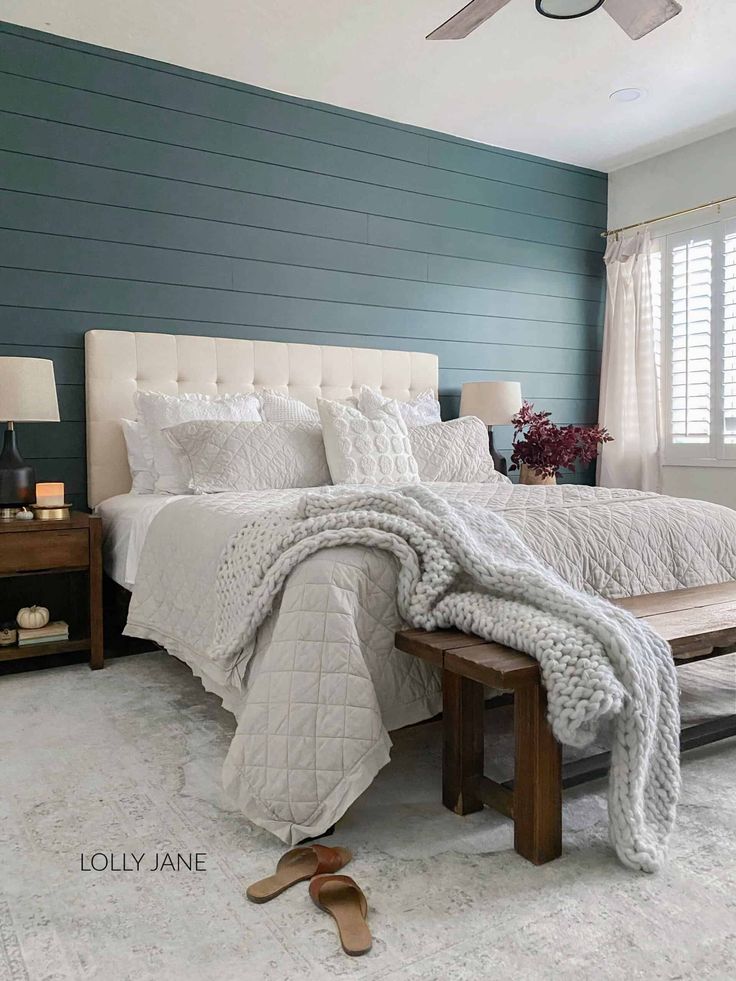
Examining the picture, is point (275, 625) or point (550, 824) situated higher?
point (275, 625)

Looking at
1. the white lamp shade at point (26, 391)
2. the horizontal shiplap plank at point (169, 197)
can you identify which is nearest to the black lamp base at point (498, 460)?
the horizontal shiplap plank at point (169, 197)

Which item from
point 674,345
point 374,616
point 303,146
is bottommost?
point 374,616

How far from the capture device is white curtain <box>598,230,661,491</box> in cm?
492

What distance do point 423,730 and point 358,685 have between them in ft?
2.57

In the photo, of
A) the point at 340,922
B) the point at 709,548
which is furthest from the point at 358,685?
the point at 709,548

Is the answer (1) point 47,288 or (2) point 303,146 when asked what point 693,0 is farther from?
(1) point 47,288

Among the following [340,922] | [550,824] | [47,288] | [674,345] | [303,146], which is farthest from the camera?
[674,345]

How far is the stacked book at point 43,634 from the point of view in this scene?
307 cm

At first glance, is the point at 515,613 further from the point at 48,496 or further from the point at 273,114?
the point at 273,114

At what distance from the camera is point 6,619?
129 inches

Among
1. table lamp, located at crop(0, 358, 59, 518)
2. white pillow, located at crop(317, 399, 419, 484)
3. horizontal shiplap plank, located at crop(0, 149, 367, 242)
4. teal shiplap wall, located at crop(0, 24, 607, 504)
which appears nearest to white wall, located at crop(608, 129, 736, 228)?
teal shiplap wall, located at crop(0, 24, 607, 504)

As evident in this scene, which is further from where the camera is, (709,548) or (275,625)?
(709,548)

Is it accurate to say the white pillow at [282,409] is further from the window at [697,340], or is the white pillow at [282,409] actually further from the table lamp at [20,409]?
the window at [697,340]

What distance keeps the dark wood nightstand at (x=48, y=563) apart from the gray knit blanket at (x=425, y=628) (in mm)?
1195
